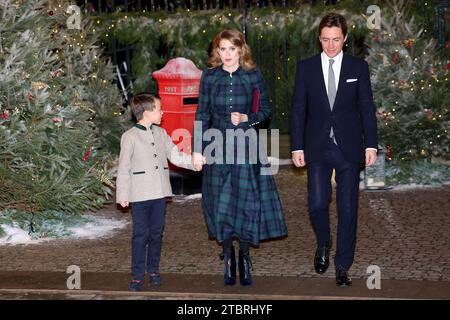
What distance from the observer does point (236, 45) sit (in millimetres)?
7781

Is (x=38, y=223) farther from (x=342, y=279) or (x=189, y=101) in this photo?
(x=342, y=279)

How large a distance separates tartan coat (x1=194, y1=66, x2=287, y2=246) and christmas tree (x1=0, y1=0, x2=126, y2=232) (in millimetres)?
2427

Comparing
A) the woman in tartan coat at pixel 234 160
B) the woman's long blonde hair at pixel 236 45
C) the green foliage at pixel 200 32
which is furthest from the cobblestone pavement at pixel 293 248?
the green foliage at pixel 200 32

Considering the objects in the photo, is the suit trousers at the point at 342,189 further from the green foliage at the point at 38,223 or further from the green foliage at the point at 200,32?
the green foliage at the point at 200,32

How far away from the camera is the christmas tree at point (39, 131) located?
9.75 meters

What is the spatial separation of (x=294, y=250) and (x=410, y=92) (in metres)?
4.13

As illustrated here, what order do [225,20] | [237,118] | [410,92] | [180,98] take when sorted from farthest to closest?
[225,20]
[410,92]
[180,98]
[237,118]

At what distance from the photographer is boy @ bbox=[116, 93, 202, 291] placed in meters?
7.81

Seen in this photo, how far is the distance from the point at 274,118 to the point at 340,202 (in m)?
8.00

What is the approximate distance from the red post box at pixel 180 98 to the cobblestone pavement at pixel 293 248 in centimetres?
103

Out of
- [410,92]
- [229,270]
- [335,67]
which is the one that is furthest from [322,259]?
[410,92]

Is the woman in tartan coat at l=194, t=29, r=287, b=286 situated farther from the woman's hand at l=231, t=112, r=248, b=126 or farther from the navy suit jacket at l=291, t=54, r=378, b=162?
the navy suit jacket at l=291, t=54, r=378, b=162
